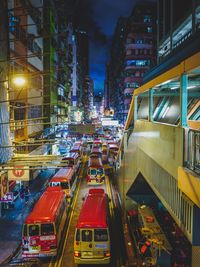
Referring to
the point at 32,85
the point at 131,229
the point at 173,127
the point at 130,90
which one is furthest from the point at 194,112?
the point at 130,90

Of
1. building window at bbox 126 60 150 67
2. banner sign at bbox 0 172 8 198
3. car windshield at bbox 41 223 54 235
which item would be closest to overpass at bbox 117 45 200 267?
banner sign at bbox 0 172 8 198

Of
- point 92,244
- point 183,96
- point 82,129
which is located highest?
point 183,96

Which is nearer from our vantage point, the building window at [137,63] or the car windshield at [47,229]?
the car windshield at [47,229]

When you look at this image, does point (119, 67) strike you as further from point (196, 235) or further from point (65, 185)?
point (196, 235)

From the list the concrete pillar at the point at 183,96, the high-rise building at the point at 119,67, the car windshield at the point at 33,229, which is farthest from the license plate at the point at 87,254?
the high-rise building at the point at 119,67

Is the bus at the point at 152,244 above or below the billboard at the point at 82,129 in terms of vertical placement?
below

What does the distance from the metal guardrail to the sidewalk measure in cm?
1147

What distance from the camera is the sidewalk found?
48.6 ft

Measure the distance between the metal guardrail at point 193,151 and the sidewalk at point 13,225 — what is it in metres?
11.5

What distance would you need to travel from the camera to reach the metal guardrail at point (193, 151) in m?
5.63

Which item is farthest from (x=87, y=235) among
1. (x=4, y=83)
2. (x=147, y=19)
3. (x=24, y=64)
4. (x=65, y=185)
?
(x=147, y=19)

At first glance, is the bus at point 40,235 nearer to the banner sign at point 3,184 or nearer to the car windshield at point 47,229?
the car windshield at point 47,229

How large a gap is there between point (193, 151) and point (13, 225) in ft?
50.6

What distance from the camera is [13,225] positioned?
59.1ft
